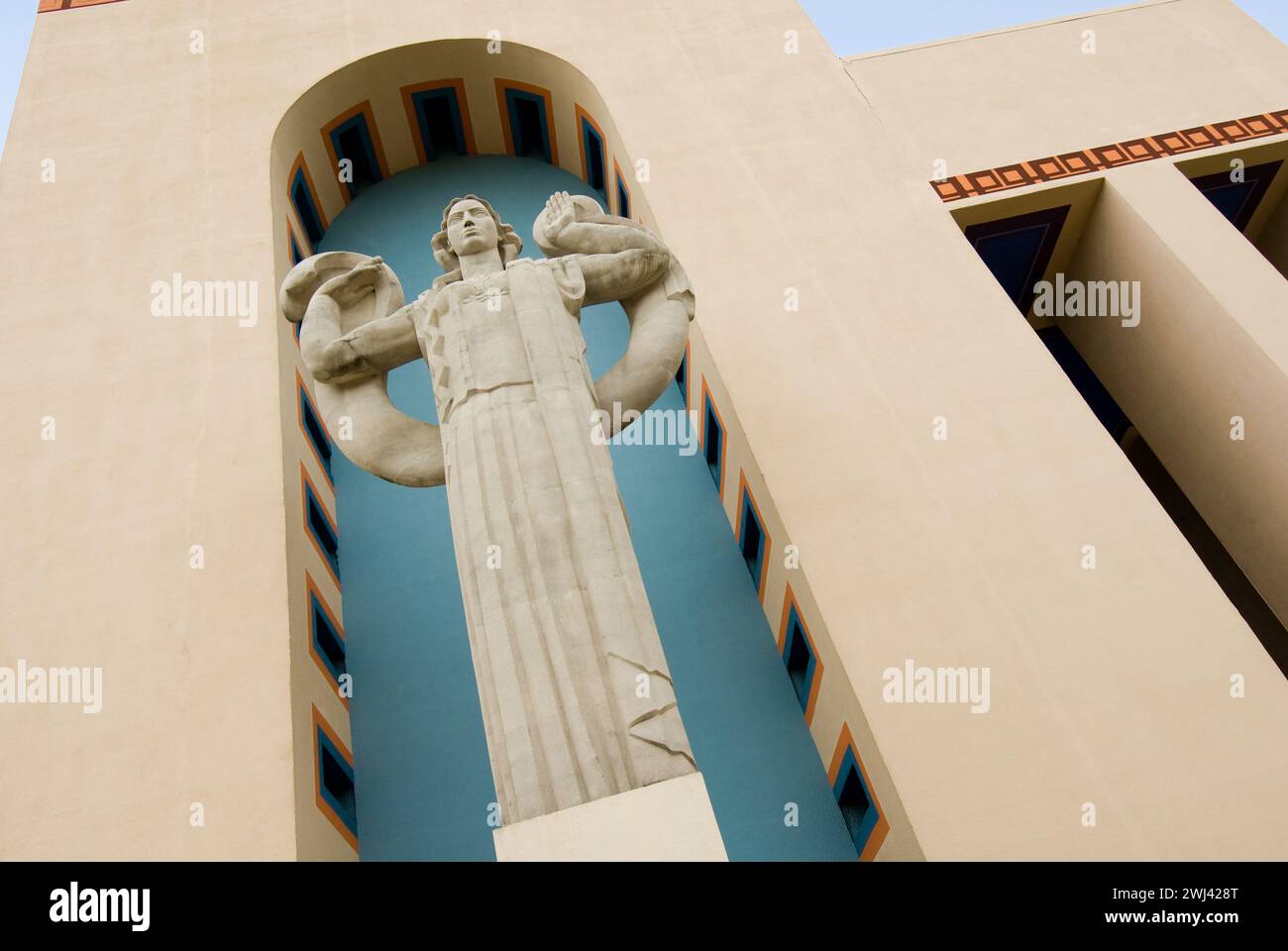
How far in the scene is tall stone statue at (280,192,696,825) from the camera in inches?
151

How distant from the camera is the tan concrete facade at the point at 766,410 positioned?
18.0 feet

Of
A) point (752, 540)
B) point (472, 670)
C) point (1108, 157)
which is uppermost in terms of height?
point (1108, 157)

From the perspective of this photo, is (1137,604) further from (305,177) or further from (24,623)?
(305,177)

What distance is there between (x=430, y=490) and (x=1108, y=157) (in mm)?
5951

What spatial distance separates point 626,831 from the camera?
11.6 feet

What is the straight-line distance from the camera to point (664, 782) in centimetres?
368

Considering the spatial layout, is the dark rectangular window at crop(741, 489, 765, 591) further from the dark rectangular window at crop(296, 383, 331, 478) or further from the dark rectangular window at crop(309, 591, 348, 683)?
the dark rectangular window at crop(296, 383, 331, 478)

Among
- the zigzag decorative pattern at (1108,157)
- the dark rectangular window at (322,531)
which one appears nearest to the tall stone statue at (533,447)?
the dark rectangular window at (322,531)

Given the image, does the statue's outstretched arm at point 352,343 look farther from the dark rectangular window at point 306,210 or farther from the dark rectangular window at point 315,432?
the dark rectangular window at point 306,210

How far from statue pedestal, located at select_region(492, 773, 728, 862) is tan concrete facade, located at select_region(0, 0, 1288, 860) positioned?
206 cm

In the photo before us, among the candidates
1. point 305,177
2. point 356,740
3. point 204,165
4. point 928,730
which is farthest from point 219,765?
point 305,177

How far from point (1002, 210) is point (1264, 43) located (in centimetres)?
311

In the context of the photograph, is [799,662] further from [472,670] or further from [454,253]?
[454,253]

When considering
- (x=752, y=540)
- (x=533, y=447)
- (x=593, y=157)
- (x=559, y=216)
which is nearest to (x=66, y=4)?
(x=593, y=157)
